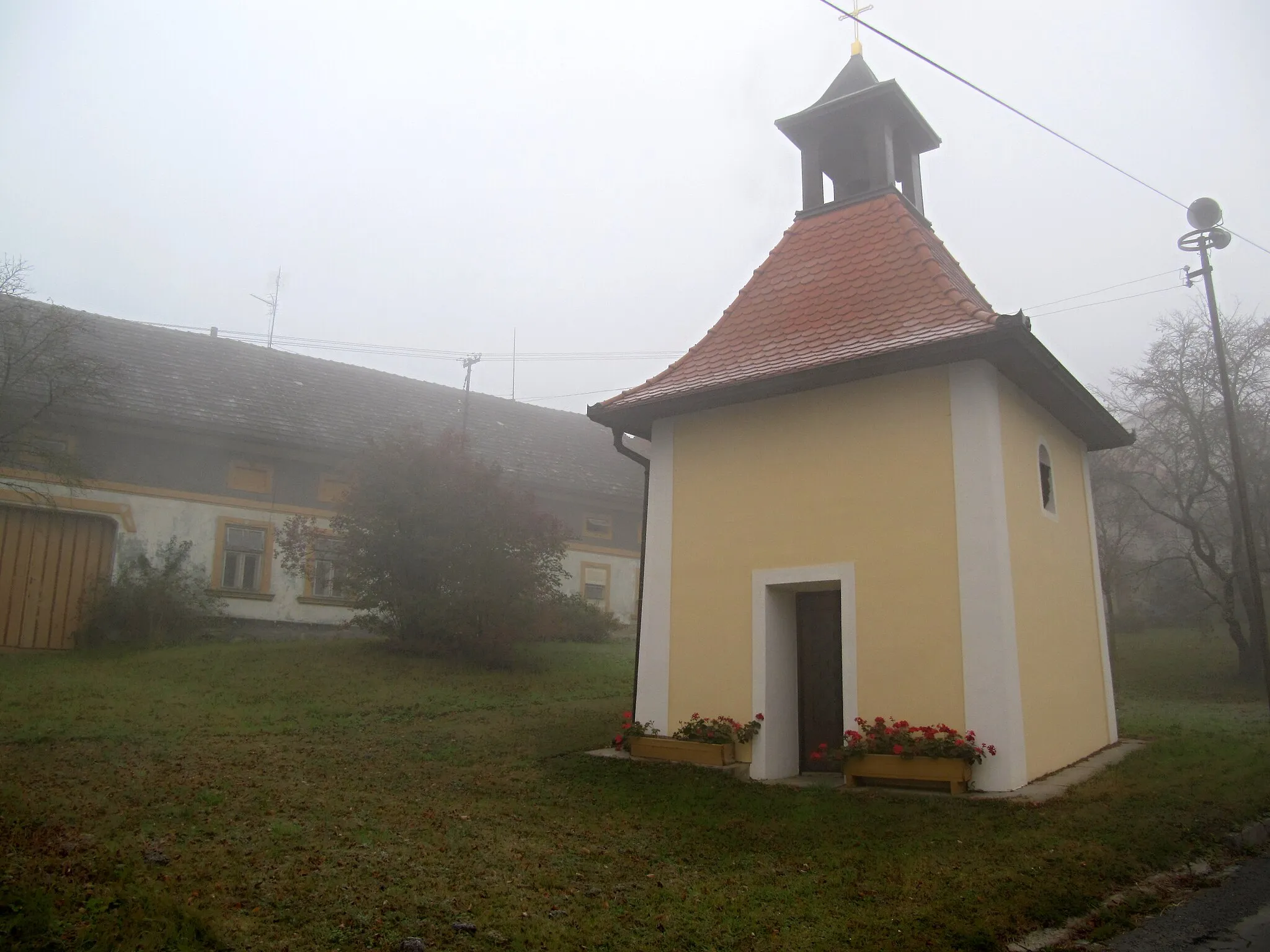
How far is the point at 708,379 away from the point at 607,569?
1683 centimetres

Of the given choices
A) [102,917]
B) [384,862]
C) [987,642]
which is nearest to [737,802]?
[987,642]

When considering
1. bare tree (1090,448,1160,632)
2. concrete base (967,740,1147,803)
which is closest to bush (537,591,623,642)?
concrete base (967,740,1147,803)

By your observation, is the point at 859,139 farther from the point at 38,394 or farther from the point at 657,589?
the point at 38,394

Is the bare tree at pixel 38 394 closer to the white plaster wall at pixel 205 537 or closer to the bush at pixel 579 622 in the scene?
the white plaster wall at pixel 205 537

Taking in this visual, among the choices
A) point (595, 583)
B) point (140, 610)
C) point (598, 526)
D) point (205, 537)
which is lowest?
point (140, 610)

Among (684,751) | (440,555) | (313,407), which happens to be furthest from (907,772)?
(313,407)

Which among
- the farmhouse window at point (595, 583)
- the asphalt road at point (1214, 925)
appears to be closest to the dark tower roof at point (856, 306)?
the asphalt road at point (1214, 925)

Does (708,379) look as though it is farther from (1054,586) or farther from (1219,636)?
(1219,636)

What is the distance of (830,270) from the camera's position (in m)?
11.6

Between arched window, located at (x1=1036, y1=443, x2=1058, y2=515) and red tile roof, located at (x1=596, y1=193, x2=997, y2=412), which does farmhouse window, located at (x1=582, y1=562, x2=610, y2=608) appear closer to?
red tile roof, located at (x1=596, y1=193, x2=997, y2=412)

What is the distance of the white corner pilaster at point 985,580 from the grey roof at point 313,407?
13477 millimetres

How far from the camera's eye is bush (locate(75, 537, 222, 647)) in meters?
18.8

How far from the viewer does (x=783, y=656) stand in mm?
10172

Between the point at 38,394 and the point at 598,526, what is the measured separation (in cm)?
1425
